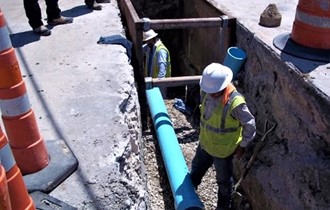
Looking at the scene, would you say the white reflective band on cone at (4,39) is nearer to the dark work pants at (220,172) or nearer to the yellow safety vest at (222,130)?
the yellow safety vest at (222,130)

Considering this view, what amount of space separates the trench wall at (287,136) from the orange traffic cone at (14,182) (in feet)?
7.83

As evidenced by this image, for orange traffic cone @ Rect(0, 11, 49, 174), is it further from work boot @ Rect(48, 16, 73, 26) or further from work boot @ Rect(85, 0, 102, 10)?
work boot @ Rect(85, 0, 102, 10)

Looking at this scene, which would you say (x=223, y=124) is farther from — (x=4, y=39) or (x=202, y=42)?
(x=202, y=42)

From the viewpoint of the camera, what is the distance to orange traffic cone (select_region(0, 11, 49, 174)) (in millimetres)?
2200

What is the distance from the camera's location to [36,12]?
473 centimetres

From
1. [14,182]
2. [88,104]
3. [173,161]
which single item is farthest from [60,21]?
[14,182]

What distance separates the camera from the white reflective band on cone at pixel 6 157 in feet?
6.30

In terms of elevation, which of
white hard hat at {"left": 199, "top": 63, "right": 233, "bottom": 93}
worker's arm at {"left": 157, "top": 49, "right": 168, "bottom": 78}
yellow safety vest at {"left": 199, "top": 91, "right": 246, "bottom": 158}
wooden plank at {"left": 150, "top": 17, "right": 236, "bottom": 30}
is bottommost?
worker's arm at {"left": 157, "top": 49, "right": 168, "bottom": 78}

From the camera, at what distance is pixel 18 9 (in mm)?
6074

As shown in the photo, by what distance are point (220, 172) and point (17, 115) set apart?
7.51ft

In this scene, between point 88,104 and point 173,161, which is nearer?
point 88,104

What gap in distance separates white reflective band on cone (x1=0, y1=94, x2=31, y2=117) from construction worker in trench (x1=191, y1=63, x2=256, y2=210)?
67.9 inches

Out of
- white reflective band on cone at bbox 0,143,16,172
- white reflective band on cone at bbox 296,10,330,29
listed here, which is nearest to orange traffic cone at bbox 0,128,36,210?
white reflective band on cone at bbox 0,143,16,172

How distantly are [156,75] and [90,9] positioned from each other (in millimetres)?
1362
